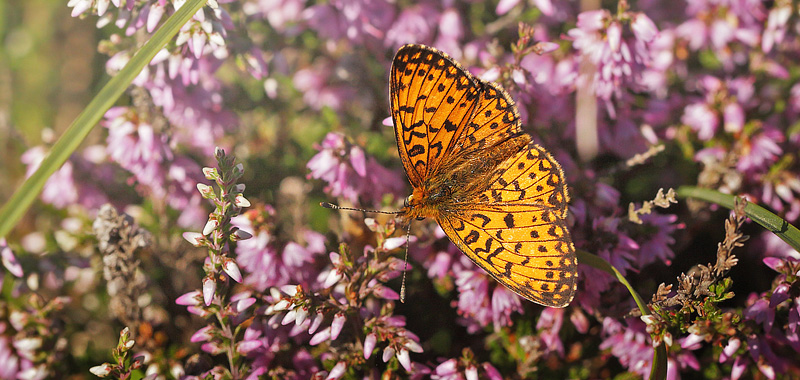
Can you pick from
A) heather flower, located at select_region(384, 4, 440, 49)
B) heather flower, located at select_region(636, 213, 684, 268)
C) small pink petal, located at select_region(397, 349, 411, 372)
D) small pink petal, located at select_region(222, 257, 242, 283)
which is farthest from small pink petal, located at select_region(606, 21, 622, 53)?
small pink petal, located at select_region(222, 257, 242, 283)

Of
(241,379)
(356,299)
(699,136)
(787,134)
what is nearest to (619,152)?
(699,136)

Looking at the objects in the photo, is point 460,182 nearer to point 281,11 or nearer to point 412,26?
point 412,26

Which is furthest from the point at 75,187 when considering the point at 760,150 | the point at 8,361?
the point at 760,150

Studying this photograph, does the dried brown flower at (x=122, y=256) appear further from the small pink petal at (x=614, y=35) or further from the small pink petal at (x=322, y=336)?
the small pink petal at (x=614, y=35)

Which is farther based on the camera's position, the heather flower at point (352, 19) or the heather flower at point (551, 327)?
the heather flower at point (352, 19)

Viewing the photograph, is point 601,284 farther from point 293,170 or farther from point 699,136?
point 293,170

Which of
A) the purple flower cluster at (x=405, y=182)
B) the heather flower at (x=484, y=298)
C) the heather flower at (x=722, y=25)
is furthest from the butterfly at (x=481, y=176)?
the heather flower at (x=722, y=25)

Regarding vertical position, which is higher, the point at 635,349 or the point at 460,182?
the point at 460,182
